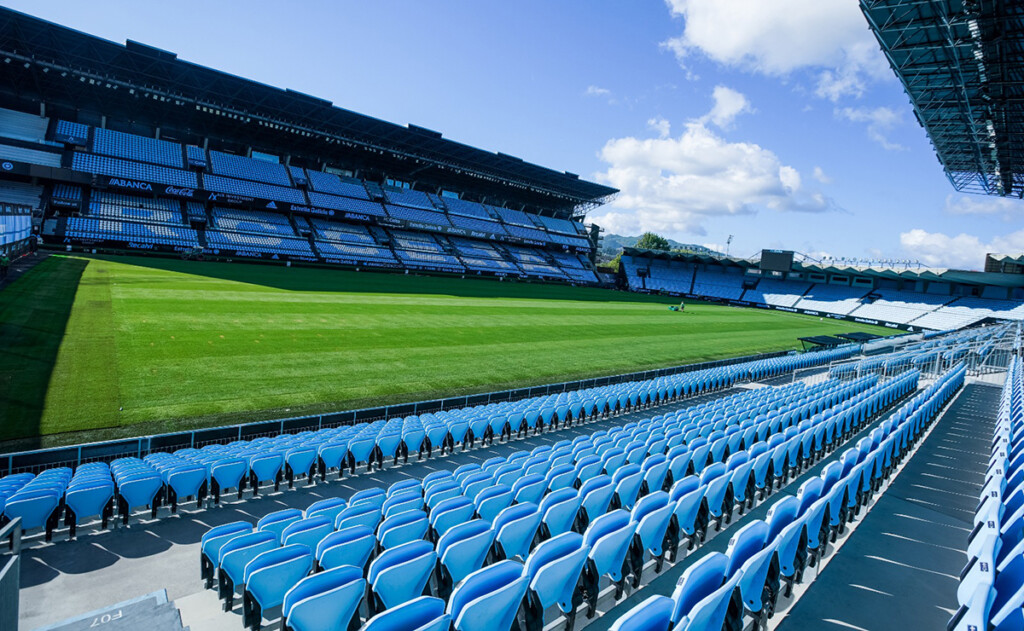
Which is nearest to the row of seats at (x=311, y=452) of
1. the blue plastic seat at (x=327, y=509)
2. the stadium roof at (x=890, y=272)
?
the blue plastic seat at (x=327, y=509)

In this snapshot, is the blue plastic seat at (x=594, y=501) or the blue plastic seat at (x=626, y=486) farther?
the blue plastic seat at (x=626, y=486)

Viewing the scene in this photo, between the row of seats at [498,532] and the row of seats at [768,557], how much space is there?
2.39 feet

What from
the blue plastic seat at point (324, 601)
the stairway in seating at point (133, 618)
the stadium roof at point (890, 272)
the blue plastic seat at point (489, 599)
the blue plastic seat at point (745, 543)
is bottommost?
the stairway in seating at point (133, 618)

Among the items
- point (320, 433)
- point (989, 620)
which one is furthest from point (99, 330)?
point (989, 620)

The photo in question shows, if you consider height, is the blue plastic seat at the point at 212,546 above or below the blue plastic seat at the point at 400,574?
below

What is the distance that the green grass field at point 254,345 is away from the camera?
501 inches

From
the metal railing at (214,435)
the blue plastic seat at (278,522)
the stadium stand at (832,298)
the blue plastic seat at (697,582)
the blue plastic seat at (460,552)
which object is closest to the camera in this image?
the blue plastic seat at (697,582)

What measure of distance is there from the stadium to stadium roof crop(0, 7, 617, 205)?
347mm

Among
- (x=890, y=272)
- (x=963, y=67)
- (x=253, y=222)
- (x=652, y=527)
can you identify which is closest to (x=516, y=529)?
(x=652, y=527)

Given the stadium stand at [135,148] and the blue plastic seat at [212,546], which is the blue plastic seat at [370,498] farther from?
the stadium stand at [135,148]

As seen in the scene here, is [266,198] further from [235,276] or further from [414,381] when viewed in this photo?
[414,381]

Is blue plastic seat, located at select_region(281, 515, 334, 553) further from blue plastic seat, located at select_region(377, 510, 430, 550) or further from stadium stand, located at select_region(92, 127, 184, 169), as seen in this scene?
stadium stand, located at select_region(92, 127, 184, 169)

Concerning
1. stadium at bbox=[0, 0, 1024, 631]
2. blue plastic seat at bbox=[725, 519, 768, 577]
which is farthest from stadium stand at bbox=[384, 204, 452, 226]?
blue plastic seat at bbox=[725, 519, 768, 577]

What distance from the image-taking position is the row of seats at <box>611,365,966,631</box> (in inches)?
116
